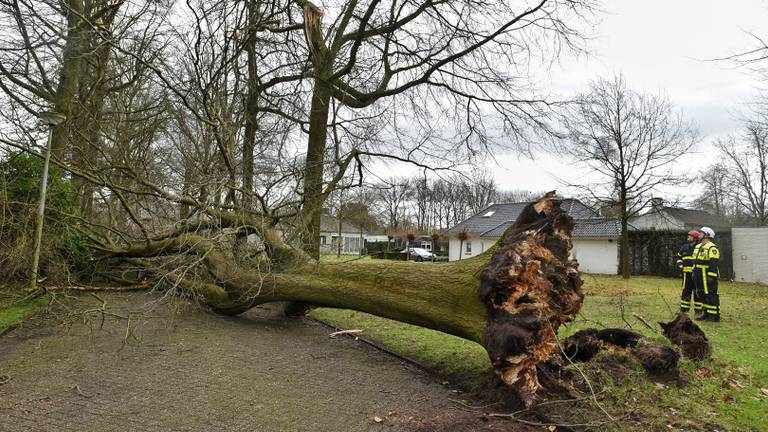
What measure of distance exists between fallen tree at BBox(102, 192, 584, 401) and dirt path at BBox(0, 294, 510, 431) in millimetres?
575

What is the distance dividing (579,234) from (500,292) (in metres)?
24.9

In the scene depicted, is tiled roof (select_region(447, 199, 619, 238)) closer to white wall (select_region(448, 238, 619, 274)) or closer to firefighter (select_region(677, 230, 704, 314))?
white wall (select_region(448, 238, 619, 274))

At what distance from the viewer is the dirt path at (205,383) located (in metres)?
3.67

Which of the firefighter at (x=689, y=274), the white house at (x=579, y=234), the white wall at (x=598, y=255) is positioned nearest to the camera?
the firefighter at (x=689, y=274)

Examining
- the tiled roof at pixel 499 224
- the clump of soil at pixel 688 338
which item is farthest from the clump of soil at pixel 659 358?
the tiled roof at pixel 499 224

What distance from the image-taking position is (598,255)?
2636 centimetres

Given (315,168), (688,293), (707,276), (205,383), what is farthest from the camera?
(315,168)

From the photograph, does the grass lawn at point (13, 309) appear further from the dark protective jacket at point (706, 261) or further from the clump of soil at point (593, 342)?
the dark protective jacket at point (706, 261)

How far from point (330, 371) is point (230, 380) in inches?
39.4

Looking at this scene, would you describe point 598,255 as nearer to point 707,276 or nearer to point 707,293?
point 707,293

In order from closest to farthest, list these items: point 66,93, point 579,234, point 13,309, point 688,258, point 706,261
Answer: point 13,309
point 706,261
point 688,258
point 66,93
point 579,234

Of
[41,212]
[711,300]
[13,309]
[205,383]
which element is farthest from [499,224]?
[205,383]

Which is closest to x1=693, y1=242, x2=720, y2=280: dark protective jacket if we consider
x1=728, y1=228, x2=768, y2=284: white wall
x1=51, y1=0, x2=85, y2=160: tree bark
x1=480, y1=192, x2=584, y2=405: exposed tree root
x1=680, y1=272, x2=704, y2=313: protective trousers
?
x1=680, y1=272, x2=704, y2=313: protective trousers

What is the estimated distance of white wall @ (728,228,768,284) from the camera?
60.1ft
